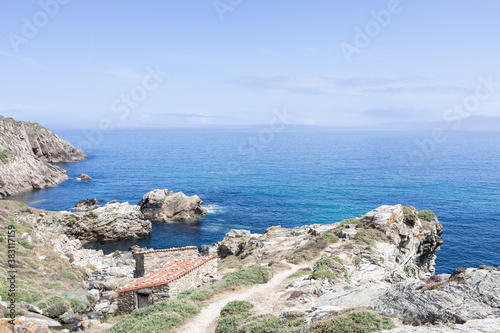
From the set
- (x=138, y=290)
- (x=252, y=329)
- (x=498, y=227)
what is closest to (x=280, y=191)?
(x=498, y=227)

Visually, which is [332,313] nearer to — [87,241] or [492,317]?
[492,317]

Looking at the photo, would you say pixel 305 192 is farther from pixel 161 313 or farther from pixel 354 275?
pixel 161 313

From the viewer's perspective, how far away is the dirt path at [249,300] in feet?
57.5

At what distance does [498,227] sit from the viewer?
6362 centimetres

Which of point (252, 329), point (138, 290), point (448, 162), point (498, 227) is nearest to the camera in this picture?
point (252, 329)

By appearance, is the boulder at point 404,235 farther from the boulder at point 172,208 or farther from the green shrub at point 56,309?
the boulder at point 172,208

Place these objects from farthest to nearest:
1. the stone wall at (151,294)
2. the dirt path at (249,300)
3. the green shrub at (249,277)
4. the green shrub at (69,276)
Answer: the green shrub at (69,276) → the green shrub at (249,277) → the stone wall at (151,294) → the dirt path at (249,300)

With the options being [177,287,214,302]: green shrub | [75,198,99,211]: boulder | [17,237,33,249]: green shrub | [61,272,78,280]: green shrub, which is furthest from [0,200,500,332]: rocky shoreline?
[75,198,99,211]: boulder

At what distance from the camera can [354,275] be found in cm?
2719

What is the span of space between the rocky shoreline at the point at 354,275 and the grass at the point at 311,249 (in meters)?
0.10

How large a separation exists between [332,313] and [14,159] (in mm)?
112967

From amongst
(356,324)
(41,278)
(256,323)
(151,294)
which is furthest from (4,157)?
(356,324)

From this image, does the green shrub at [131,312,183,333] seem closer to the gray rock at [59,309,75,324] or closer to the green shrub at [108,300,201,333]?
the green shrub at [108,300,201,333]

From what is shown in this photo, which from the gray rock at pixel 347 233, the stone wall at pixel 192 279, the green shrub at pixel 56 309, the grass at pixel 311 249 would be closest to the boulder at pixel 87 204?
the stone wall at pixel 192 279
